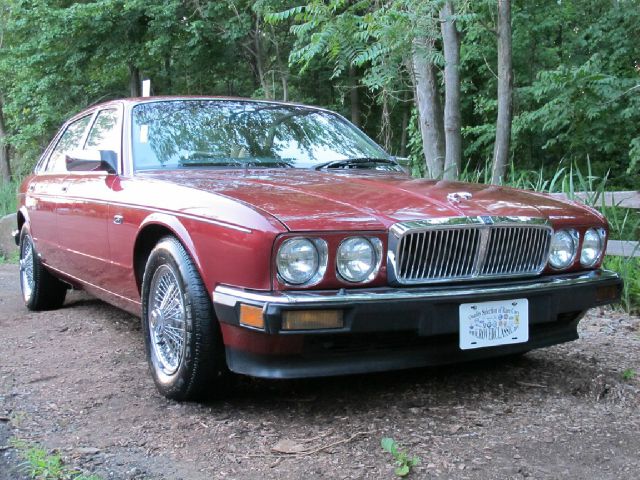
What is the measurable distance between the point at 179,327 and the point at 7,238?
8612mm

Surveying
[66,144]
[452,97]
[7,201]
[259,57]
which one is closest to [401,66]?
[452,97]

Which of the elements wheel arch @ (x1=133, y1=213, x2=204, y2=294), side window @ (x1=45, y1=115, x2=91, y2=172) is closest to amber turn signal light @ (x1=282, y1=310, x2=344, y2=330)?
wheel arch @ (x1=133, y1=213, x2=204, y2=294)

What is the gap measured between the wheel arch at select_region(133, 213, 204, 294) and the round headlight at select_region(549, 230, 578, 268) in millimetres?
1601

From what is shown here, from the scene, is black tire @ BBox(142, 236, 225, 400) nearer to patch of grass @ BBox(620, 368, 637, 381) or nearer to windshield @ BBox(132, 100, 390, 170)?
windshield @ BBox(132, 100, 390, 170)

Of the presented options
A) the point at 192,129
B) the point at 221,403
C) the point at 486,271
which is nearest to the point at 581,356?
the point at 486,271

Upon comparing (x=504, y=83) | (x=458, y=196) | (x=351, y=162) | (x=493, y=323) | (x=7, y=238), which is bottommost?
(x=7, y=238)

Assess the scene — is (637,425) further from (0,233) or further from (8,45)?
(8,45)

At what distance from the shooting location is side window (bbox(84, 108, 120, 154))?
3933mm

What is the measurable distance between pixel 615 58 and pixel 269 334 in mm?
10006

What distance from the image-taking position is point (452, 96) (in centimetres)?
770

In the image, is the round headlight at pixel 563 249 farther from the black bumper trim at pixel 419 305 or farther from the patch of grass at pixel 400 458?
the patch of grass at pixel 400 458

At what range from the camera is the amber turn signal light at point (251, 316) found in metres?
2.44

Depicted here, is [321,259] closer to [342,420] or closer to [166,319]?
[342,420]

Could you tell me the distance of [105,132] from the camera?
4.25 m
